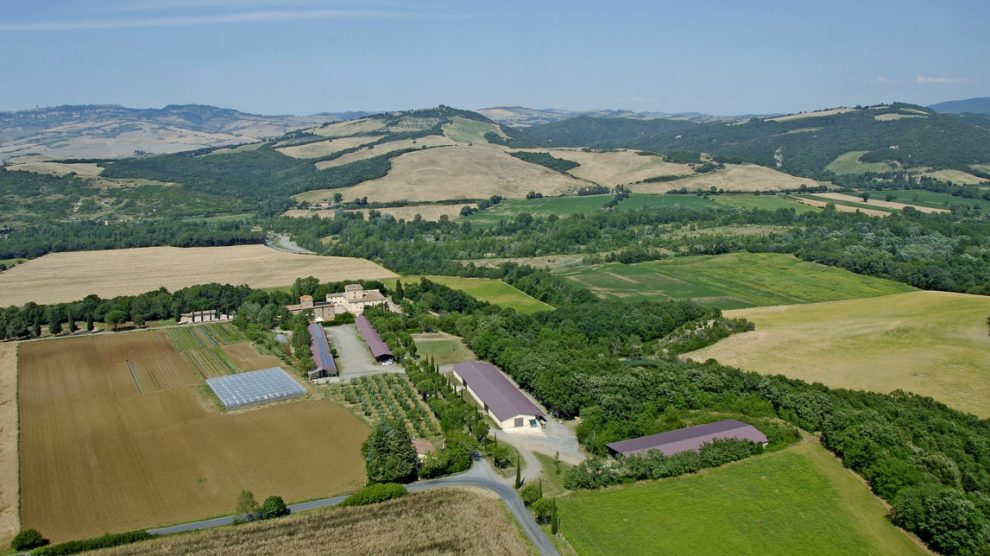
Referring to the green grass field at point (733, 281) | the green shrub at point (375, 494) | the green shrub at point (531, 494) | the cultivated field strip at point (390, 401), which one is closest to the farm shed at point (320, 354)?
the cultivated field strip at point (390, 401)

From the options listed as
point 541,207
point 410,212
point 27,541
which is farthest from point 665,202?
point 27,541

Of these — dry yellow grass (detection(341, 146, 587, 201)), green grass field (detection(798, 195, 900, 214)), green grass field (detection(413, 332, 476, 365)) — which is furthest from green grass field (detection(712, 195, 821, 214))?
green grass field (detection(413, 332, 476, 365))

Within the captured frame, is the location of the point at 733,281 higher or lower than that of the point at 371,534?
higher

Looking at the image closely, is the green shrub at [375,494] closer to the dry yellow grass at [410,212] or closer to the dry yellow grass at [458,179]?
the dry yellow grass at [410,212]

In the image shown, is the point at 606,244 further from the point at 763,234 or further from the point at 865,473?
the point at 865,473

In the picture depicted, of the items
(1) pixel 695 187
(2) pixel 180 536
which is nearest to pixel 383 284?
(2) pixel 180 536

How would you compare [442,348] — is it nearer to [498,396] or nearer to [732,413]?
[498,396]
